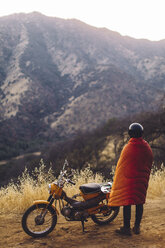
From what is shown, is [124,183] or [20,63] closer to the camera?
[124,183]

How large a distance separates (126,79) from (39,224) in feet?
285

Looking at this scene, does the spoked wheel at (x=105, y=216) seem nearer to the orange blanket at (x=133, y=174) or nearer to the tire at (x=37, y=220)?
the orange blanket at (x=133, y=174)

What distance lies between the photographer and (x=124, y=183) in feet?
12.5

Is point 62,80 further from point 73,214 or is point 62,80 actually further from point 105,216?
point 73,214

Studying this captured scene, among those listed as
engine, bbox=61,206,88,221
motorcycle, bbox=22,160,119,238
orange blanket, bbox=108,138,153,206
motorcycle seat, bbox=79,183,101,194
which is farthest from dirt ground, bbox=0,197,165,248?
motorcycle seat, bbox=79,183,101,194

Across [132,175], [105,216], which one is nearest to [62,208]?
[105,216]

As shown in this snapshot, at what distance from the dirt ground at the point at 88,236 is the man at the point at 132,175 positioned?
0.30 metres

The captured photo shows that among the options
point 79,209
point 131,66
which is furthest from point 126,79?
point 79,209

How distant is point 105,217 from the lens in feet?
15.0

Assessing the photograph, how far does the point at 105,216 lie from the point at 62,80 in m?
94.0

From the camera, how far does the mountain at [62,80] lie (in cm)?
6612

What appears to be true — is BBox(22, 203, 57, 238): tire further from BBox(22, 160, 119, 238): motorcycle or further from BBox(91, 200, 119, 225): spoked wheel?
BBox(91, 200, 119, 225): spoked wheel

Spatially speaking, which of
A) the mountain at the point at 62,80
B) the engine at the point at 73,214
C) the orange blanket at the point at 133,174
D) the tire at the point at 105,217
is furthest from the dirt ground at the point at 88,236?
the mountain at the point at 62,80

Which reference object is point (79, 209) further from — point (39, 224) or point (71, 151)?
point (71, 151)
